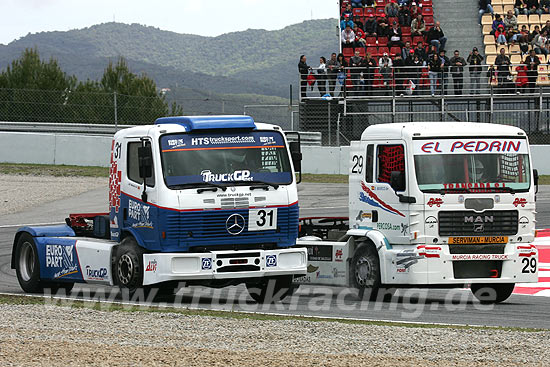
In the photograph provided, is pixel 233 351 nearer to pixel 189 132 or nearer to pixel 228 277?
pixel 228 277

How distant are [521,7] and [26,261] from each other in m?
28.3

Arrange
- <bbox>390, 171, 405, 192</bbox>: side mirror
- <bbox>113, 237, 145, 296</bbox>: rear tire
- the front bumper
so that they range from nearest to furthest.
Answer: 1. the front bumper
2. <bbox>113, 237, 145, 296</bbox>: rear tire
3. <bbox>390, 171, 405, 192</bbox>: side mirror

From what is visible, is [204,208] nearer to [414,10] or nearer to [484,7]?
[414,10]

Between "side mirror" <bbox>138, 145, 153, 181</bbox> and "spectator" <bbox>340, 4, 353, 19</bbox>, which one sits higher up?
"spectator" <bbox>340, 4, 353, 19</bbox>

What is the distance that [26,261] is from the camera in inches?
614

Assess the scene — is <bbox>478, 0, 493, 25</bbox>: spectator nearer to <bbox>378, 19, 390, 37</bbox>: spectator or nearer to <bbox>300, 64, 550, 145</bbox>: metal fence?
<bbox>378, 19, 390, 37</bbox>: spectator

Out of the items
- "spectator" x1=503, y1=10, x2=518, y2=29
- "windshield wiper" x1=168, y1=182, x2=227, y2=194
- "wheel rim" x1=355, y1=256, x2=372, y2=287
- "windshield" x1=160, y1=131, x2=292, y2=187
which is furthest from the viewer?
"spectator" x1=503, y1=10, x2=518, y2=29

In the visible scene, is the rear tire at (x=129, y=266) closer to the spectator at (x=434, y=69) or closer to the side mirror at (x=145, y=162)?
the side mirror at (x=145, y=162)

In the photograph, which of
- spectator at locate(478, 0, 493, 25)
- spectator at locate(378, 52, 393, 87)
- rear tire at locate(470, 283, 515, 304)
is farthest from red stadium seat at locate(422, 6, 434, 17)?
rear tire at locate(470, 283, 515, 304)

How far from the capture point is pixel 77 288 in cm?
1614

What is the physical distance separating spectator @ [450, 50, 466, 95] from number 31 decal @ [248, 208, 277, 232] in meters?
19.9

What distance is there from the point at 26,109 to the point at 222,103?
247 inches

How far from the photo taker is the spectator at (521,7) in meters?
39.3

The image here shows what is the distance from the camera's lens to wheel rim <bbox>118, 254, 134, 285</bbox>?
13.4 m
